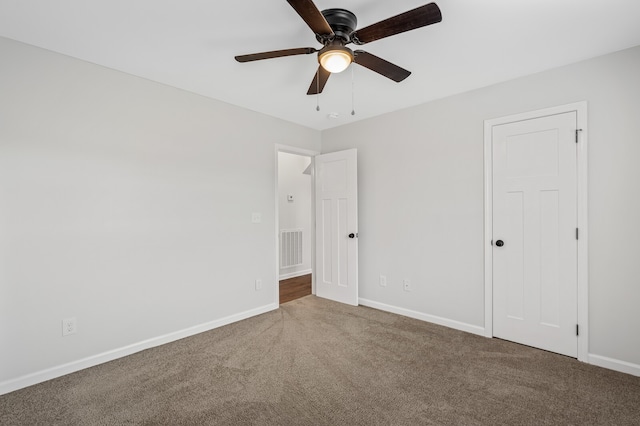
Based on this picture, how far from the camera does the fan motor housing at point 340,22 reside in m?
1.75

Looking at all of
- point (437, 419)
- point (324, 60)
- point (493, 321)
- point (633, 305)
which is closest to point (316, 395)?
point (437, 419)

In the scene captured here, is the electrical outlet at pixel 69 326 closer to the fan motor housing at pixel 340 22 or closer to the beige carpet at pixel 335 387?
the beige carpet at pixel 335 387

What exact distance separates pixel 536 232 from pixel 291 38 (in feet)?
8.65

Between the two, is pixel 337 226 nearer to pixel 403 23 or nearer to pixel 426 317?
pixel 426 317

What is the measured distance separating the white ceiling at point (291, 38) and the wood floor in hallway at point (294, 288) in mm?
2770

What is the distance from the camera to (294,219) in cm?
566

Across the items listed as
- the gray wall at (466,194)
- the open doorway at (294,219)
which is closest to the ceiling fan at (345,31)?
the gray wall at (466,194)

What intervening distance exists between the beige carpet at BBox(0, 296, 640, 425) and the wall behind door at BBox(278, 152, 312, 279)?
277 centimetres

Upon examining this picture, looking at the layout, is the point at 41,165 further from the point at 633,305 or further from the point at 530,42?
the point at 633,305

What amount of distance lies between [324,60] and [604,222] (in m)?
2.52

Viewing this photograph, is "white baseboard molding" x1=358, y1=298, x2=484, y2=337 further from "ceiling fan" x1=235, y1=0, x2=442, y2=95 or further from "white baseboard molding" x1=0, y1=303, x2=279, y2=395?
"ceiling fan" x1=235, y1=0, x2=442, y2=95

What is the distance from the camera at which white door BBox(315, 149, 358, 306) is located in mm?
3930

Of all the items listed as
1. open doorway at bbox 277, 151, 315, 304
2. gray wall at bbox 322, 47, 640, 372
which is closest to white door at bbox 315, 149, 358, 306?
gray wall at bbox 322, 47, 640, 372

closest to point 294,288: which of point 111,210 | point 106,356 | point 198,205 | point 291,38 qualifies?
point 198,205
